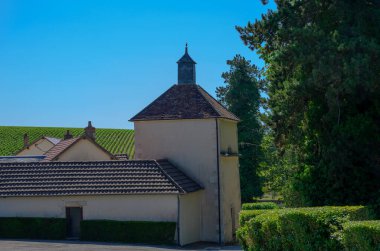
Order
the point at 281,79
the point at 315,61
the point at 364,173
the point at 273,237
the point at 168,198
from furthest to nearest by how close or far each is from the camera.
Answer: the point at 168,198 → the point at 281,79 → the point at 364,173 → the point at 315,61 → the point at 273,237

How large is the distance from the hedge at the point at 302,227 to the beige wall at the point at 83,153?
21.2 meters

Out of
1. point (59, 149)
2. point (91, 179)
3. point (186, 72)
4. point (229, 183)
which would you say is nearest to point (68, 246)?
point (91, 179)

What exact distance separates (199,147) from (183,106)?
9.68 ft

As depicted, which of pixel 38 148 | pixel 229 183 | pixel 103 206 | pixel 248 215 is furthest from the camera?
pixel 38 148

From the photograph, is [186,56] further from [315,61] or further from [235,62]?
[315,61]

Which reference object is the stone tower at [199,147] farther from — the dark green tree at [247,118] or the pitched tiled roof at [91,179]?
the dark green tree at [247,118]

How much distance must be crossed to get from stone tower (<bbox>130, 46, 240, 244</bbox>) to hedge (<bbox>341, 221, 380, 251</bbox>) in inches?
642

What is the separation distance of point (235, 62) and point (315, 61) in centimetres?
2557

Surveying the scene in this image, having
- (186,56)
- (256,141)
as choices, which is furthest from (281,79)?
(256,141)

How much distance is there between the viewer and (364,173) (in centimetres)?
2344

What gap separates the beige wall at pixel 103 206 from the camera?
28.2 meters

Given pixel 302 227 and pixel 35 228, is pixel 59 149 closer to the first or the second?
pixel 35 228

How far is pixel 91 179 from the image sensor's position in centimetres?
2970

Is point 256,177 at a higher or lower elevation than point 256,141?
lower
